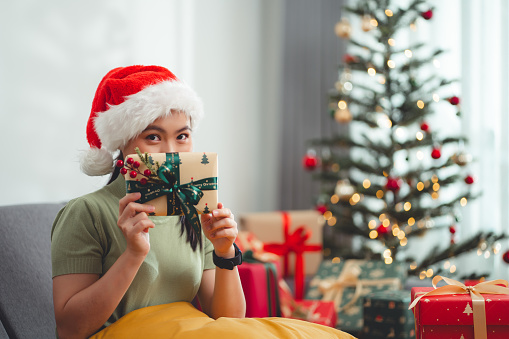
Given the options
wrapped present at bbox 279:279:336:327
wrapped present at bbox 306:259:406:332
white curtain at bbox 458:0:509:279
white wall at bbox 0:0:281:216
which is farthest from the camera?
white curtain at bbox 458:0:509:279

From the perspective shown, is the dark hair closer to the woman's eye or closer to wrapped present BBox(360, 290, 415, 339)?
the woman's eye

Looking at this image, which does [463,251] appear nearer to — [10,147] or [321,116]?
[321,116]

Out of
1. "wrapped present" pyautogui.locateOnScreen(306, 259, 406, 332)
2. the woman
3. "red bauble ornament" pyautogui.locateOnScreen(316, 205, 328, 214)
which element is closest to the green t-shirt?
the woman

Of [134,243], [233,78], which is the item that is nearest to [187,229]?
[134,243]

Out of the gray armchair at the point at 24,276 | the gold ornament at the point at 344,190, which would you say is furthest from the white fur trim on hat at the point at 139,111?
the gold ornament at the point at 344,190

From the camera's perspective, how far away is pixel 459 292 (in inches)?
46.1

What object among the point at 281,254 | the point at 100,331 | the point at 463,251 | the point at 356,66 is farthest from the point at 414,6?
the point at 100,331

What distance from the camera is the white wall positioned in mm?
1639

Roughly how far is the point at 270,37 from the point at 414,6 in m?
1.29

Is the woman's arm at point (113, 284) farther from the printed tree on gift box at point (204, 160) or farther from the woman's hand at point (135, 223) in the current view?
the printed tree on gift box at point (204, 160)

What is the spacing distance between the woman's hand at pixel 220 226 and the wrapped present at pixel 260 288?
657 millimetres

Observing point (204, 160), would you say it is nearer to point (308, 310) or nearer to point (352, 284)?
point (308, 310)

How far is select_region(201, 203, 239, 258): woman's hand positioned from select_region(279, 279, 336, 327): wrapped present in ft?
2.94

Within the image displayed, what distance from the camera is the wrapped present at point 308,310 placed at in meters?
1.92
